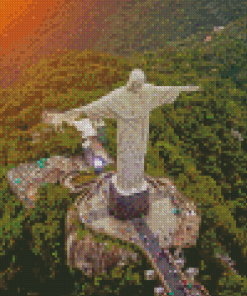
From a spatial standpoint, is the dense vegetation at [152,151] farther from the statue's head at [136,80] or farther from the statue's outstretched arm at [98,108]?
the statue's head at [136,80]

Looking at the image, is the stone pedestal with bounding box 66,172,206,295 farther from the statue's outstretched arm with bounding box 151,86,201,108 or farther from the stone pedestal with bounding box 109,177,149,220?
the statue's outstretched arm with bounding box 151,86,201,108

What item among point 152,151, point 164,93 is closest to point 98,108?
point 164,93

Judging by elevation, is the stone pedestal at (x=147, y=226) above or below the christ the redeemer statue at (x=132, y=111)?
below

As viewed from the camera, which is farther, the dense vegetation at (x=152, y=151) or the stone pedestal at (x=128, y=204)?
the stone pedestal at (x=128, y=204)

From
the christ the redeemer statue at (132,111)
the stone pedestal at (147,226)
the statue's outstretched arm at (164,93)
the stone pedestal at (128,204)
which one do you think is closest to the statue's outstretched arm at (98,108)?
the christ the redeemer statue at (132,111)

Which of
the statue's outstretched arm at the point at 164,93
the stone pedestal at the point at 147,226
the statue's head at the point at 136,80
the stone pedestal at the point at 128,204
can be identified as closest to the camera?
the statue's head at the point at 136,80

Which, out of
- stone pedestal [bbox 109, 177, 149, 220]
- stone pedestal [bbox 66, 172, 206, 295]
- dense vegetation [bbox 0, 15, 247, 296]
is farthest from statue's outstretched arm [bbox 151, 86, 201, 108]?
dense vegetation [bbox 0, 15, 247, 296]
